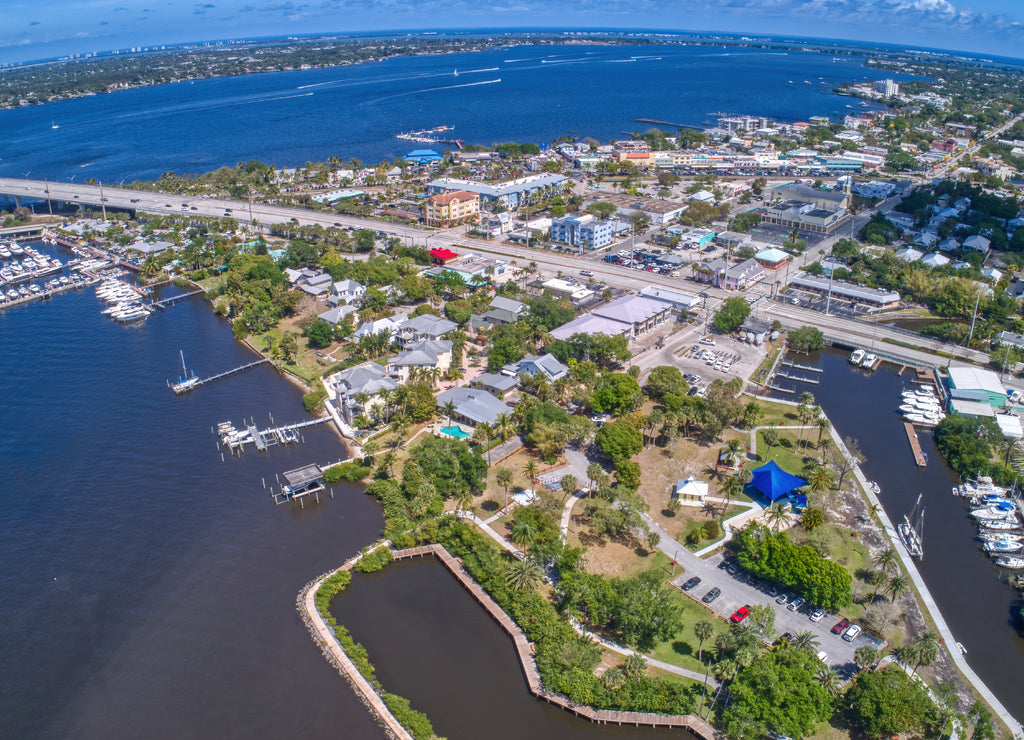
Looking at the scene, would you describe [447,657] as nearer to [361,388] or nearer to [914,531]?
[361,388]

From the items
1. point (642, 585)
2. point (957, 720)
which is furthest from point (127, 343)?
point (957, 720)

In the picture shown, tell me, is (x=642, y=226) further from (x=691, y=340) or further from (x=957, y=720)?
(x=957, y=720)

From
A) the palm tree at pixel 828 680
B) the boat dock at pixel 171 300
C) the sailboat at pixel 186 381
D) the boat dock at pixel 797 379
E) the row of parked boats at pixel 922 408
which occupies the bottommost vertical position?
the row of parked boats at pixel 922 408

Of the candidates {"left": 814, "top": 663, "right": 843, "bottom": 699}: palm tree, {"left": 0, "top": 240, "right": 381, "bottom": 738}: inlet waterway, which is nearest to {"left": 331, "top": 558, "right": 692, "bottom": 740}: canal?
{"left": 0, "top": 240, "right": 381, "bottom": 738}: inlet waterway

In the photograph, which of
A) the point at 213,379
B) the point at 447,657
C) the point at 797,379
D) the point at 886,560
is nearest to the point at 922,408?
the point at 797,379

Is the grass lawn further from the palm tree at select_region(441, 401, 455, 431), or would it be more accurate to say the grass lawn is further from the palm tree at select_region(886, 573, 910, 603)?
the palm tree at select_region(441, 401, 455, 431)

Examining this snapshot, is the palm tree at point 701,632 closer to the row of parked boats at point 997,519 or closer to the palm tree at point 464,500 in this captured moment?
the palm tree at point 464,500

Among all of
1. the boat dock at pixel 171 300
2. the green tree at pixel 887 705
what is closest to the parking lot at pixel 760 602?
the green tree at pixel 887 705
